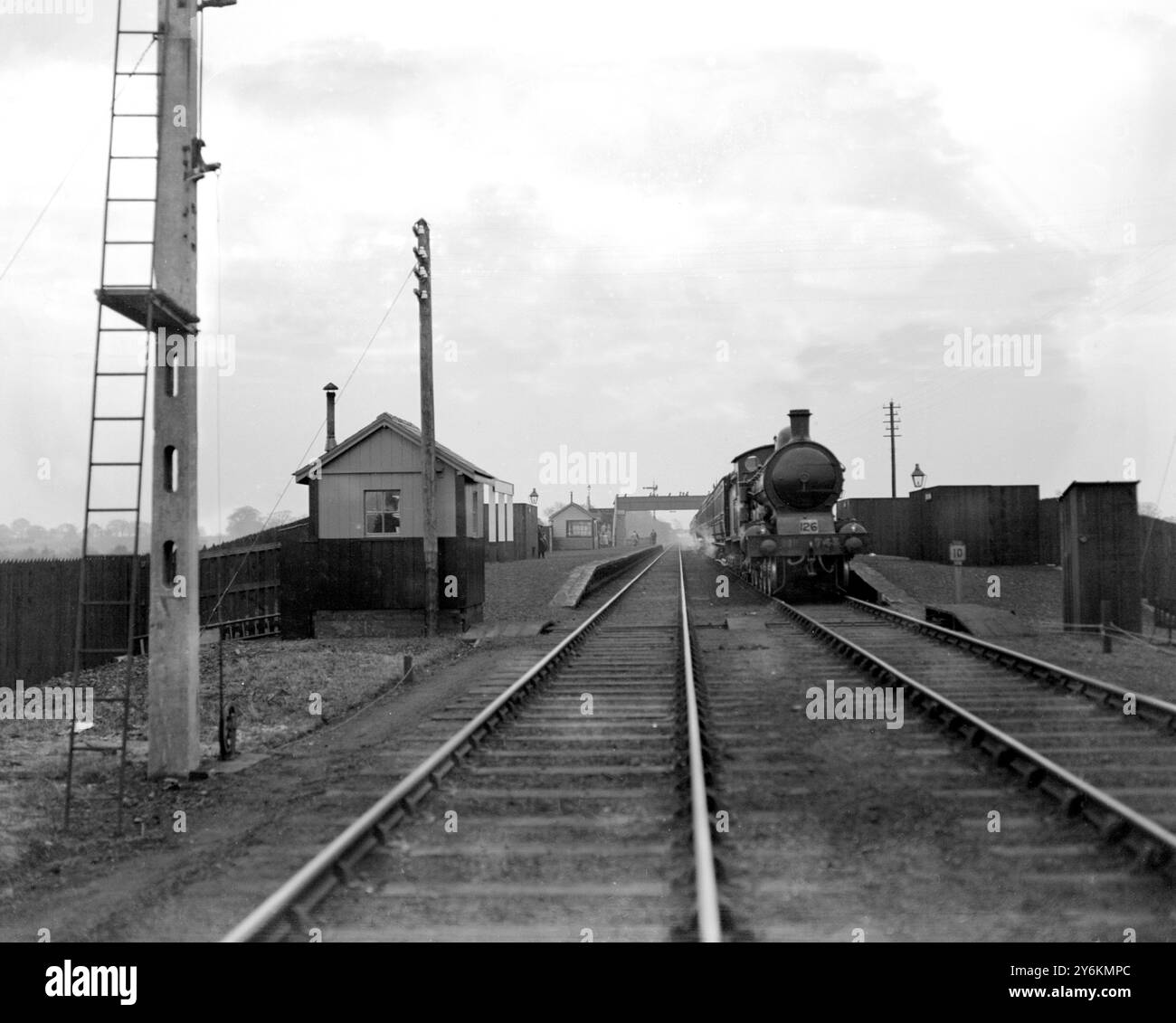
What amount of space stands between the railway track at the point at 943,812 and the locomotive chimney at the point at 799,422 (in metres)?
12.5

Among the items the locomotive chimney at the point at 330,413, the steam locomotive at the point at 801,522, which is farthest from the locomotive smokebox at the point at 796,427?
the locomotive chimney at the point at 330,413

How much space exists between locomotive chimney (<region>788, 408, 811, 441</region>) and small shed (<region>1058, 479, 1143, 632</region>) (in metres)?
7.89

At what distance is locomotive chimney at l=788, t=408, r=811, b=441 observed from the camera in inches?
920

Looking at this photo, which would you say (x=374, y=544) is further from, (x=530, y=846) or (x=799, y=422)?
(x=530, y=846)

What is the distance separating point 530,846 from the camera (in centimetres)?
552

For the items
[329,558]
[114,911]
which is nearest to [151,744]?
[114,911]

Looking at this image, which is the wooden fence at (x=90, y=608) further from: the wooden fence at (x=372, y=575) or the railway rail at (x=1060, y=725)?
the railway rail at (x=1060, y=725)

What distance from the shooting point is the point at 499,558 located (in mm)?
48406

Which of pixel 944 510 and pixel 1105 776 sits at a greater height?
pixel 944 510

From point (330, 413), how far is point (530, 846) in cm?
1930
